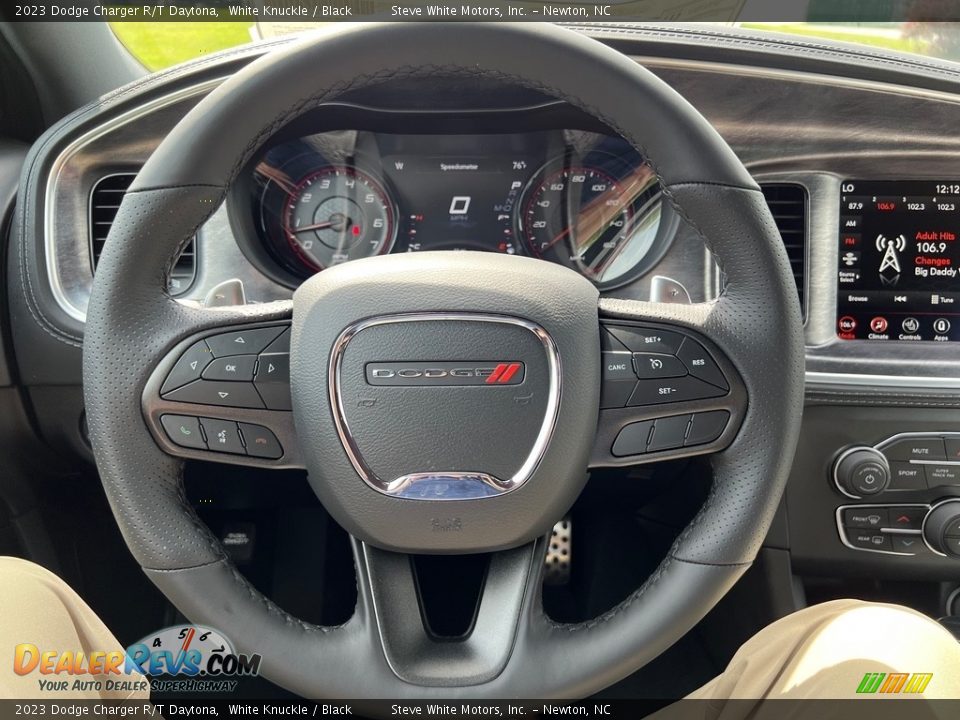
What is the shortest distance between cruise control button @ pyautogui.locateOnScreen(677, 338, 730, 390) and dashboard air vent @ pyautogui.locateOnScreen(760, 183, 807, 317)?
1.90 feet

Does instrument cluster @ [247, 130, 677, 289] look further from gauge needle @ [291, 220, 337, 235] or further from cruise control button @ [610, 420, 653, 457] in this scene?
cruise control button @ [610, 420, 653, 457]

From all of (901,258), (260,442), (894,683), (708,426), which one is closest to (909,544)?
(901,258)

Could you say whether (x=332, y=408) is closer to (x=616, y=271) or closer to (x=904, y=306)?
(x=616, y=271)

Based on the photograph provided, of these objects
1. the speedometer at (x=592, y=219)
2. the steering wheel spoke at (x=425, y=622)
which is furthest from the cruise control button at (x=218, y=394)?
the speedometer at (x=592, y=219)

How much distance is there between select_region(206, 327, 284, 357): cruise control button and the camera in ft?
3.09

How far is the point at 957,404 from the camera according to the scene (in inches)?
54.7

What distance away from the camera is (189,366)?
0.93 m

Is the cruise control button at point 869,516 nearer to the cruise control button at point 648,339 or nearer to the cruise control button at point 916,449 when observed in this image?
the cruise control button at point 916,449

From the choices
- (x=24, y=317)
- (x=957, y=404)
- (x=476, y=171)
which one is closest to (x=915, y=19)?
(x=957, y=404)

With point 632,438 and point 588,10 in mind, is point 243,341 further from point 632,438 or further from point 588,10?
point 588,10

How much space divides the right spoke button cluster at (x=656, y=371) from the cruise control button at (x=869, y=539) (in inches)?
26.2

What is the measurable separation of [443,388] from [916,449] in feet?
2.91

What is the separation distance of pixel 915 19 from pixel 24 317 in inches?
61.2

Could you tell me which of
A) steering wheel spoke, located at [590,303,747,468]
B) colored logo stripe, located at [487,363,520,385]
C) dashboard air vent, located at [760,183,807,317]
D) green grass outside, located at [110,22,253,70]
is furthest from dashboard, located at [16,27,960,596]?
colored logo stripe, located at [487,363,520,385]
